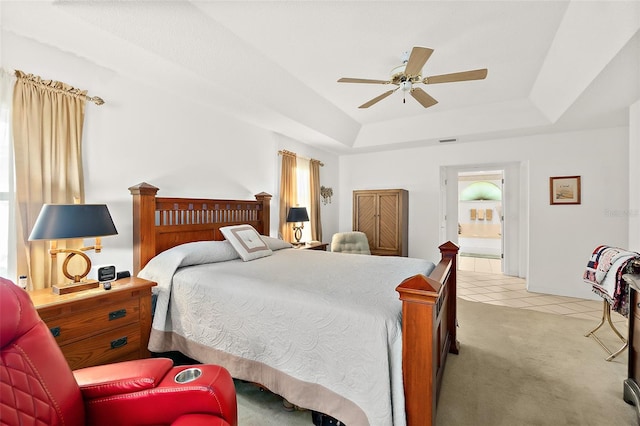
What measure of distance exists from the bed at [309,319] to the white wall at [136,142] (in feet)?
0.64

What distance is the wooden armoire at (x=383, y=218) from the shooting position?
16.9 ft

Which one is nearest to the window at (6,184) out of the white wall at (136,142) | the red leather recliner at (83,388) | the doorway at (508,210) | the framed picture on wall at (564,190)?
the white wall at (136,142)

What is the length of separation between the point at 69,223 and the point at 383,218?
443 centimetres

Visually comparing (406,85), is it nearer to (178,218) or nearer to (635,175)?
(178,218)

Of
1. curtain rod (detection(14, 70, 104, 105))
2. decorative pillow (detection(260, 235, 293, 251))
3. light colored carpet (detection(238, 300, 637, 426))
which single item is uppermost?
curtain rod (detection(14, 70, 104, 105))

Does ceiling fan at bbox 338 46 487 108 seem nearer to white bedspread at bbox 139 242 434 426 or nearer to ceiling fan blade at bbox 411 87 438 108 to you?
ceiling fan blade at bbox 411 87 438 108

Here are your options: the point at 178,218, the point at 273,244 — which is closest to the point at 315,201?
the point at 273,244

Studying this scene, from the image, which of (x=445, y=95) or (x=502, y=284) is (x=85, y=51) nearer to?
(x=445, y=95)

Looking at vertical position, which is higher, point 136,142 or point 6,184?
point 136,142

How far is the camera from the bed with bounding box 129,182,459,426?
1380 millimetres

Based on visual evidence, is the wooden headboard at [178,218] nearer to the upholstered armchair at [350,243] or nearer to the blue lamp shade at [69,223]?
the blue lamp shade at [69,223]

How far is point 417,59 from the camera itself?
2.16 m

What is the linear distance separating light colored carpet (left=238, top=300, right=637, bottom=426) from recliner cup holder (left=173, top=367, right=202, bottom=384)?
0.83 metres

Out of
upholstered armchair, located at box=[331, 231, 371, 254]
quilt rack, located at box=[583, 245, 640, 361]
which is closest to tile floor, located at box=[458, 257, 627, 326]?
quilt rack, located at box=[583, 245, 640, 361]
